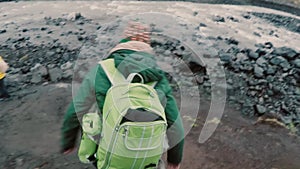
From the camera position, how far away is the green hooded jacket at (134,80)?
2414mm

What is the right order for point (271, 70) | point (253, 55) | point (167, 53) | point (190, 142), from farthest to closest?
point (167, 53) < point (253, 55) < point (271, 70) < point (190, 142)

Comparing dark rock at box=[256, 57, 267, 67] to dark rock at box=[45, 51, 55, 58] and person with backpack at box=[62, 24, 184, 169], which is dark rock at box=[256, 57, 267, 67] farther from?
person with backpack at box=[62, 24, 184, 169]

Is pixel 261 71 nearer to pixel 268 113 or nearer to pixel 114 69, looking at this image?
pixel 268 113

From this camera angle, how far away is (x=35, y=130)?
15.8 feet

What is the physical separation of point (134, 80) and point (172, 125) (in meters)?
0.46

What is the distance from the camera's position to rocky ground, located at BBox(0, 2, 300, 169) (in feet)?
14.9

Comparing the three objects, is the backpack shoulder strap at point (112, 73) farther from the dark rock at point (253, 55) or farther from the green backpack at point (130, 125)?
the dark rock at point (253, 55)

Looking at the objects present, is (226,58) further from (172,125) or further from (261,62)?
(172,125)

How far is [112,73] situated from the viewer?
242 centimetres

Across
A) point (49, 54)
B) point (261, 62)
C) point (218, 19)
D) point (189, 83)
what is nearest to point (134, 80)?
point (189, 83)

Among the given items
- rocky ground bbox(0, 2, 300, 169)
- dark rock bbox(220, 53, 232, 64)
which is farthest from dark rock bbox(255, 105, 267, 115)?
dark rock bbox(220, 53, 232, 64)

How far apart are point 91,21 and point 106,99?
7485 mm

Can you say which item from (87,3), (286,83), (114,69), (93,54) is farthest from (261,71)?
(87,3)

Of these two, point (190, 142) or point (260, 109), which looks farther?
point (260, 109)
